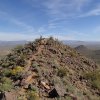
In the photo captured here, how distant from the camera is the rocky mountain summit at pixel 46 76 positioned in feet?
44.2

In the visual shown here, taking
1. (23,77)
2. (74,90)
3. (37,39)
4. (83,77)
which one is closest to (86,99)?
(74,90)

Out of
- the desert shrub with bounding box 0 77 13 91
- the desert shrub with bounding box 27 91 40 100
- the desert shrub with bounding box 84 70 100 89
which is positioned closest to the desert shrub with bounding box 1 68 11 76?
the desert shrub with bounding box 0 77 13 91

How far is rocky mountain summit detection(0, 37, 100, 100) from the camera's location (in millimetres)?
13469

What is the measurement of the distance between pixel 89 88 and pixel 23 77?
474cm

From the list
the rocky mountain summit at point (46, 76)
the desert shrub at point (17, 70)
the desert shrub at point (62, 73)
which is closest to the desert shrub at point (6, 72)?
the rocky mountain summit at point (46, 76)

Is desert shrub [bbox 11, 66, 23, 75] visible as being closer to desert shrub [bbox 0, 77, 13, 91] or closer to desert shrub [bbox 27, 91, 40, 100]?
desert shrub [bbox 0, 77, 13, 91]

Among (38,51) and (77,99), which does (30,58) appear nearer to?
(38,51)

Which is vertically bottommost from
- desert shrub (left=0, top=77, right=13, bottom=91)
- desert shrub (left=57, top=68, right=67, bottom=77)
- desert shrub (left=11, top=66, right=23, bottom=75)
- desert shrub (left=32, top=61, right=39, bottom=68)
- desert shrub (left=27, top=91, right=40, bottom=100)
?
desert shrub (left=27, top=91, right=40, bottom=100)

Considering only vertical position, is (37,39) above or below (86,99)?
above

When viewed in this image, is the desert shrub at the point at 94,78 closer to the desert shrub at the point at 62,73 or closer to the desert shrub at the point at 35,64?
the desert shrub at the point at 62,73

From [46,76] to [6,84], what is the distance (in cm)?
287

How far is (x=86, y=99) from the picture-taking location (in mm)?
14383

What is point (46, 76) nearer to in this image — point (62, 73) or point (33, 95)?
point (62, 73)

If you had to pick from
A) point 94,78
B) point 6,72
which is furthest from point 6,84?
point 94,78
